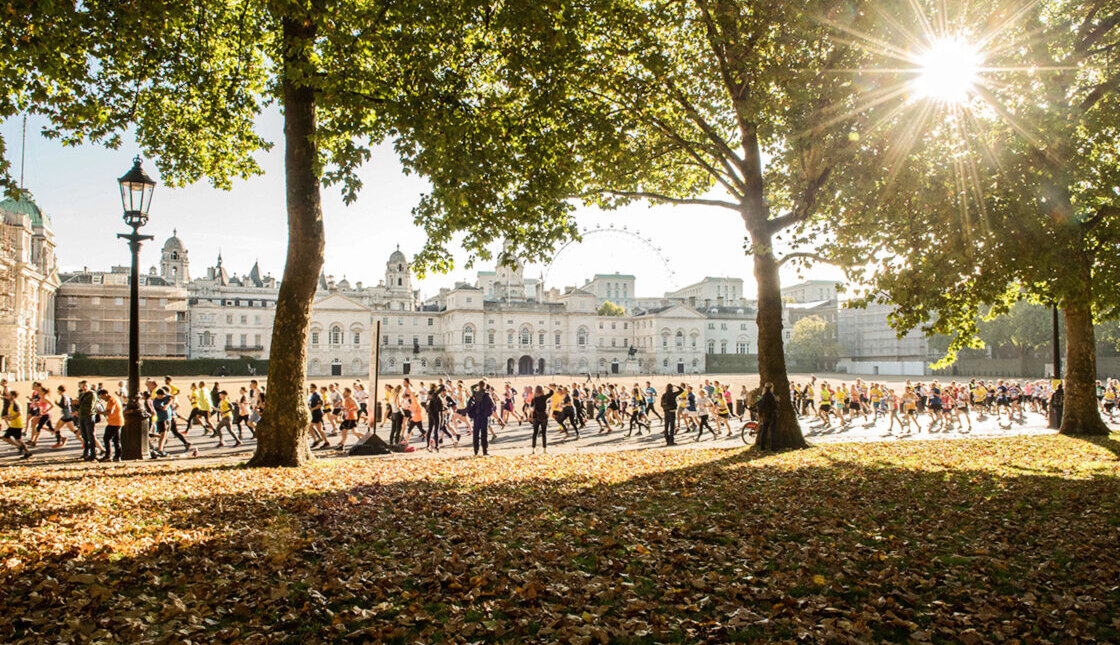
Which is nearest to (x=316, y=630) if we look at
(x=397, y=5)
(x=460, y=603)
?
(x=460, y=603)

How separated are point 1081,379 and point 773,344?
9.76 metres

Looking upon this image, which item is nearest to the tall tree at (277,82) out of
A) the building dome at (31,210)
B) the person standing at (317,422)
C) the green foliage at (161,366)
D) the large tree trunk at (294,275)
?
the large tree trunk at (294,275)

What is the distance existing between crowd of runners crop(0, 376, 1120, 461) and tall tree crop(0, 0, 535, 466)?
15.3ft

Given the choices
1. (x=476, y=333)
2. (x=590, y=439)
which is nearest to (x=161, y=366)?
(x=476, y=333)

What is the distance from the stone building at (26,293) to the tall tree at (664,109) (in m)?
48.7

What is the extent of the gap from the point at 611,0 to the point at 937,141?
22.1 feet

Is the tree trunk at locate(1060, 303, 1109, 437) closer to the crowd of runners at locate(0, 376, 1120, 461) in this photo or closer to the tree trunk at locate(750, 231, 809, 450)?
the crowd of runners at locate(0, 376, 1120, 461)

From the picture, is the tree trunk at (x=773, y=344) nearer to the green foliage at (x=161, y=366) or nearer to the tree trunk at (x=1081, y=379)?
the tree trunk at (x=1081, y=379)

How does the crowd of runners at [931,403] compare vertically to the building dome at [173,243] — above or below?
below

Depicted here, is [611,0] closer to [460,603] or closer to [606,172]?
[606,172]

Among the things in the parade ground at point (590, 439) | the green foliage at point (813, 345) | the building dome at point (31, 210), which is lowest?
the parade ground at point (590, 439)

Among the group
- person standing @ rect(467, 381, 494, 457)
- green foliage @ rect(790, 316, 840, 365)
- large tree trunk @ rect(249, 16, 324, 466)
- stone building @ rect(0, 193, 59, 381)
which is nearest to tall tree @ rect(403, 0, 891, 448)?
large tree trunk @ rect(249, 16, 324, 466)

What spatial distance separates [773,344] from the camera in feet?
50.9

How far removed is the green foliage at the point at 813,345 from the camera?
322ft
